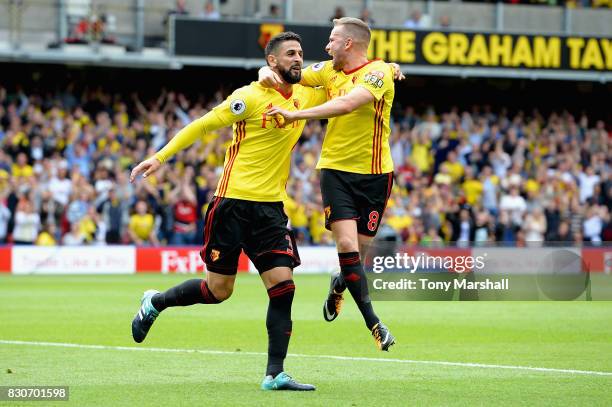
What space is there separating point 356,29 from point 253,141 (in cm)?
169

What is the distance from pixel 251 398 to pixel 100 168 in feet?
57.9

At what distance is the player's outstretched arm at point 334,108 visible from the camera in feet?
26.5

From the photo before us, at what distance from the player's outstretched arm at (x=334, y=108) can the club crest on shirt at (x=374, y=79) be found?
0.14 m

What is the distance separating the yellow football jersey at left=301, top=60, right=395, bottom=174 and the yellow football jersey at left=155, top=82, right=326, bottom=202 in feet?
3.50

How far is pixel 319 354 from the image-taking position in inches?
404

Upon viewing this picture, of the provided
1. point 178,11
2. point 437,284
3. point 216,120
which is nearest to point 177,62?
point 178,11

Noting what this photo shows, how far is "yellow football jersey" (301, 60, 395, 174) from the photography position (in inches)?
371

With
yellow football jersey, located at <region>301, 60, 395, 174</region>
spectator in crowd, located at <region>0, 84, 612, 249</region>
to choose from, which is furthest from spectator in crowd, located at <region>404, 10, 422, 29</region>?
yellow football jersey, located at <region>301, 60, 395, 174</region>

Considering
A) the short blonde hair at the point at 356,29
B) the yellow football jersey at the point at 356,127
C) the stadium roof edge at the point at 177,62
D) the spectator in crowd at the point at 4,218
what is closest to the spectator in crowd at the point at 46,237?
the spectator in crowd at the point at 4,218

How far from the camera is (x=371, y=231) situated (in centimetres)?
992

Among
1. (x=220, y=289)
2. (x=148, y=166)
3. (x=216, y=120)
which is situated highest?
(x=216, y=120)

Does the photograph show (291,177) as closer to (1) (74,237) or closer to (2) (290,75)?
(1) (74,237)

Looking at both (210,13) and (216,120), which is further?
(210,13)

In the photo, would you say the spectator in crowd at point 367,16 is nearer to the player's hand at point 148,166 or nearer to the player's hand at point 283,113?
the player's hand at point 283,113
